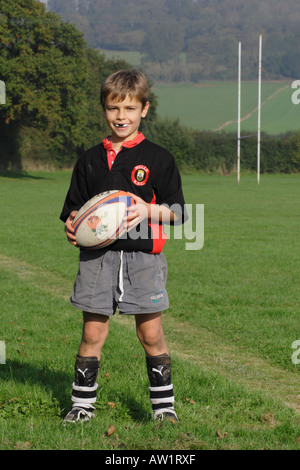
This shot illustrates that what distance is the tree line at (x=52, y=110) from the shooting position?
4331 cm

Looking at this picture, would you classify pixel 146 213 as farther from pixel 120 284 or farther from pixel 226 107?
pixel 226 107

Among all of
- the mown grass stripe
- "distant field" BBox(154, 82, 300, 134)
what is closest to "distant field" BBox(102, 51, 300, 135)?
"distant field" BBox(154, 82, 300, 134)

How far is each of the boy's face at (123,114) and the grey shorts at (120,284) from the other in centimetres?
82

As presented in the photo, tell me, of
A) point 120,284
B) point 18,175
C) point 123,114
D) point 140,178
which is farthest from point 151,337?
point 18,175

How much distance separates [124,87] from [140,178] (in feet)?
1.99

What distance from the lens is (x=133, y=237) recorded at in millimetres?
4164

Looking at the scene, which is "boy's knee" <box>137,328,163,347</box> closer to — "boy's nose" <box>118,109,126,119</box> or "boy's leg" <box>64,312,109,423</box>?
"boy's leg" <box>64,312,109,423</box>

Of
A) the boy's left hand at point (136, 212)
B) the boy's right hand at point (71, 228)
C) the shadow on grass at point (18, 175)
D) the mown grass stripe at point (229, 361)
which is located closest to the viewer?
the boy's left hand at point (136, 212)

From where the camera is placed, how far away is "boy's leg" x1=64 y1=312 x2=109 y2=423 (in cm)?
422

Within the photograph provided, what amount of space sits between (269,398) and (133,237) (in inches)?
71.9

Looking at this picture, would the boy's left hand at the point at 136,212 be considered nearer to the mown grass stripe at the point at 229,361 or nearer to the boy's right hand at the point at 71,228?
the boy's right hand at the point at 71,228

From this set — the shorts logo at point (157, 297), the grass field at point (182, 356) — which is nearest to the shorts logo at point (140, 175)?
the shorts logo at point (157, 297)

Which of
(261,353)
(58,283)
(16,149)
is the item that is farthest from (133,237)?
(16,149)

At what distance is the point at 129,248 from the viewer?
4.15 m
